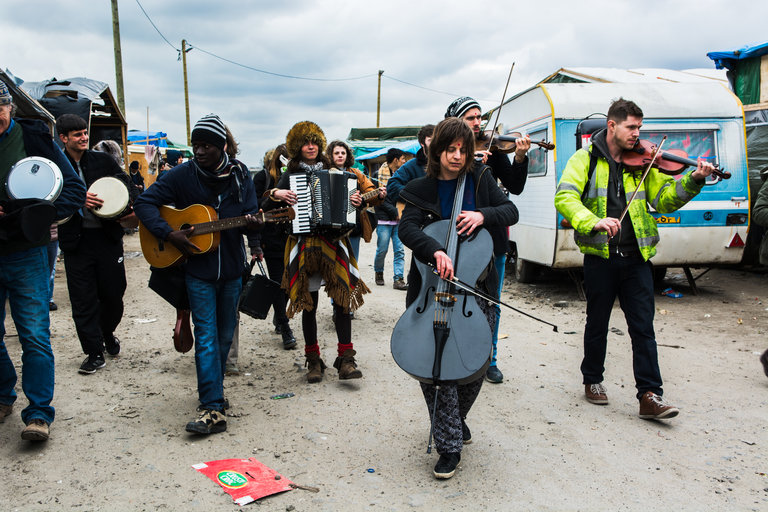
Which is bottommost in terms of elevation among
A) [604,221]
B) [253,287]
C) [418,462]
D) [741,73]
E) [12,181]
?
[418,462]

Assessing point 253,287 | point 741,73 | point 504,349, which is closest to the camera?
point 253,287

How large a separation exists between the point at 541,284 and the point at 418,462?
6.54 m

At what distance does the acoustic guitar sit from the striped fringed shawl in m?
0.83

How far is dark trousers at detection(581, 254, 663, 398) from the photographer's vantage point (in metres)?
4.10

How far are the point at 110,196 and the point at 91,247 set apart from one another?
470 mm

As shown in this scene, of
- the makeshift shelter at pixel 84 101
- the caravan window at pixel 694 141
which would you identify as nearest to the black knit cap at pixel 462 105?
the caravan window at pixel 694 141

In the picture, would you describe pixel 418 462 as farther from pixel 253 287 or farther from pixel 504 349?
pixel 504 349

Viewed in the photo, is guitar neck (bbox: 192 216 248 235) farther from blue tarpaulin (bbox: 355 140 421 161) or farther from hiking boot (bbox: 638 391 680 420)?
blue tarpaulin (bbox: 355 140 421 161)

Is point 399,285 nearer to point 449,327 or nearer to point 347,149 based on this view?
point 347,149

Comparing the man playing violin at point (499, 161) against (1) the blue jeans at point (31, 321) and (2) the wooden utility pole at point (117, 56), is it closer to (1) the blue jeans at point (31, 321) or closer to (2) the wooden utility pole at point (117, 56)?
(1) the blue jeans at point (31, 321)

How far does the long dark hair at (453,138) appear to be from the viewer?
3.26m

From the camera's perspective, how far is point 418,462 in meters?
3.48

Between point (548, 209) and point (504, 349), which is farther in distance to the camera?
point (548, 209)

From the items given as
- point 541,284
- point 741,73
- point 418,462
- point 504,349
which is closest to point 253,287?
point 418,462
